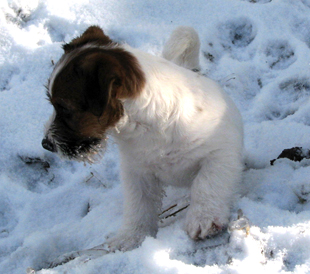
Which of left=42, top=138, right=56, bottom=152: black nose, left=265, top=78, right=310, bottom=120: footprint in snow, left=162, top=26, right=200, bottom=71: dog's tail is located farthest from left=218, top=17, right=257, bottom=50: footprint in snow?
left=42, top=138, right=56, bottom=152: black nose

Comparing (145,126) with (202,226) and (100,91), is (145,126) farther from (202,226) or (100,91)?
(202,226)

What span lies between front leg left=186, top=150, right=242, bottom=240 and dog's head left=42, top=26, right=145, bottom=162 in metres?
0.71

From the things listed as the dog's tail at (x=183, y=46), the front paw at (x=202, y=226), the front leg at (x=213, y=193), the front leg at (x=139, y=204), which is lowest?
the front leg at (x=139, y=204)

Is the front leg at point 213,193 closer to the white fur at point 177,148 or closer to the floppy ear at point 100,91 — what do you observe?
the white fur at point 177,148

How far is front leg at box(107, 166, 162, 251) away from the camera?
2.85 meters

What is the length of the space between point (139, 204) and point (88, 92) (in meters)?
1.07

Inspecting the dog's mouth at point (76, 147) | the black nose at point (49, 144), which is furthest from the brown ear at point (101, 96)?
the black nose at point (49, 144)

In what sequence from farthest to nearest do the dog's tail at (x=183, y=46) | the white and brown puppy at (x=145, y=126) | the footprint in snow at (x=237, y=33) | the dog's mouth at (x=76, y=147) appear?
1. the footprint in snow at (x=237, y=33)
2. the dog's tail at (x=183, y=46)
3. the dog's mouth at (x=76, y=147)
4. the white and brown puppy at (x=145, y=126)

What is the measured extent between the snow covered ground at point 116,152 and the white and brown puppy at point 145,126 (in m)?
0.20

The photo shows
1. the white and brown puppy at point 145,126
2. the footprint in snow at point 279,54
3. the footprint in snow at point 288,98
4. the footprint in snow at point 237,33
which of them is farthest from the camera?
the footprint in snow at point 237,33

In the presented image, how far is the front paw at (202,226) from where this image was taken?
2352 mm

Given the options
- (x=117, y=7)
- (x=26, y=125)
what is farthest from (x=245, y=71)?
(x=26, y=125)

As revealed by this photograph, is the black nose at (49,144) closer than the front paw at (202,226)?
No

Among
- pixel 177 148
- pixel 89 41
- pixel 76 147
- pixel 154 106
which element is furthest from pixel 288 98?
pixel 76 147
